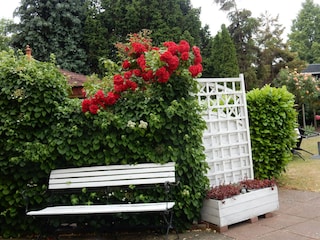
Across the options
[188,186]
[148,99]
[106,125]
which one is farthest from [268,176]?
[106,125]

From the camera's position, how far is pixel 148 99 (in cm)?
371

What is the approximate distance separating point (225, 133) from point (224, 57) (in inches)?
506

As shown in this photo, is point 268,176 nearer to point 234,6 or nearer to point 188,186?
point 188,186

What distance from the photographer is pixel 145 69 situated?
11.9 feet

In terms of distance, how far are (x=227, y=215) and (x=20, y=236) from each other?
2.52 meters

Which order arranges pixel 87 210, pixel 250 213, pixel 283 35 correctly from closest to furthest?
pixel 87 210 < pixel 250 213 < pixel 283 35

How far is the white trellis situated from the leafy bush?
0.74m

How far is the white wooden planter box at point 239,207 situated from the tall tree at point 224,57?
13.3 meters

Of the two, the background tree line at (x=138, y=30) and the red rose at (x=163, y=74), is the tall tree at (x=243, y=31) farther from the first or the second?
the red rose at (x=163, y=74)

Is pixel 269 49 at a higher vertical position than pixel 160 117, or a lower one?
higher

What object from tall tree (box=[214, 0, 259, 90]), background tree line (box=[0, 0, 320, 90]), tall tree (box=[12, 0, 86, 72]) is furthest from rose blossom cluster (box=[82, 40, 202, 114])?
tall tree (box=[214, 0, 259, 90])

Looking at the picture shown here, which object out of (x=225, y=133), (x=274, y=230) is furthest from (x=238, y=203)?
(x=225, y=133)

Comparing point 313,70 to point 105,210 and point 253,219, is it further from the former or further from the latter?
point 105,210

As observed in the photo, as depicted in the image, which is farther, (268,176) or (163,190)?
(268,176)
